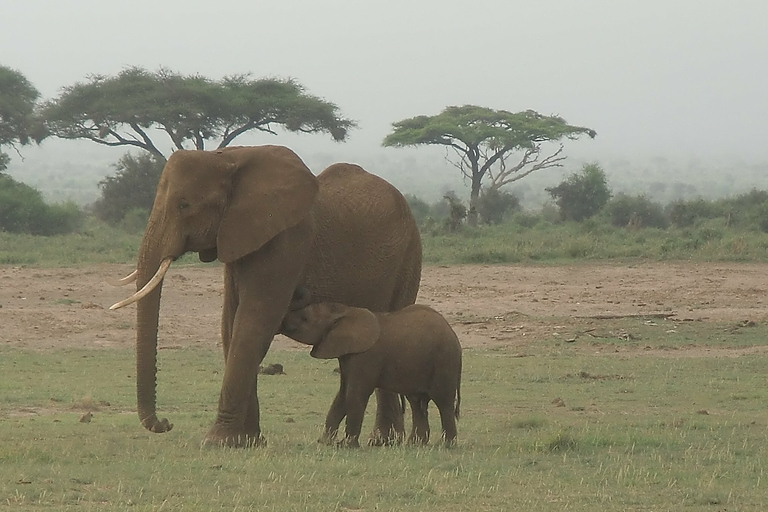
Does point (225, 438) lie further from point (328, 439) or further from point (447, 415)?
point (447, 415)

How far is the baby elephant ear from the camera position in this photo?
8344 millimetres

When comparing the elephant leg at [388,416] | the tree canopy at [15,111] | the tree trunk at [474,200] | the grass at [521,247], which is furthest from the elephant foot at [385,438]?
the tree canopy at [15,111]

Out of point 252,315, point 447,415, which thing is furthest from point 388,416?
point 252,315

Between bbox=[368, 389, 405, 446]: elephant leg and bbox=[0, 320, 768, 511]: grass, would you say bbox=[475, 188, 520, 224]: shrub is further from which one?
bbox=[368, 389, 405, 446]: elephant leg

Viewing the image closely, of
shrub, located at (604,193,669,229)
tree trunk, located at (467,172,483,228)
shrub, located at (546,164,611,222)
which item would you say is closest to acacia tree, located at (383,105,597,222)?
tree trunk, located at (467,172,483,228)

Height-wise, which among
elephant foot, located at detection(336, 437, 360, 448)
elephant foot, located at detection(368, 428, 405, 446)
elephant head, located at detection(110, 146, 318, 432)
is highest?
elephant head, located at detection(110, 146, 318, 432)

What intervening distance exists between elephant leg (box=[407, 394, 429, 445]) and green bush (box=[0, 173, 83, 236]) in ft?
71.1

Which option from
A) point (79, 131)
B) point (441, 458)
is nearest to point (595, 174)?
point (79, 131)

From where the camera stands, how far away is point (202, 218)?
8219 mm

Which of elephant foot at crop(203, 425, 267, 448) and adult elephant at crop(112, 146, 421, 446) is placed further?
elephant foot at crop(203, 425, 267, 448)

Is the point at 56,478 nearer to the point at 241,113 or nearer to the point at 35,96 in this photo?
the point at 241,113

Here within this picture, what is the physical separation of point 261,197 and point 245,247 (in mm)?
371

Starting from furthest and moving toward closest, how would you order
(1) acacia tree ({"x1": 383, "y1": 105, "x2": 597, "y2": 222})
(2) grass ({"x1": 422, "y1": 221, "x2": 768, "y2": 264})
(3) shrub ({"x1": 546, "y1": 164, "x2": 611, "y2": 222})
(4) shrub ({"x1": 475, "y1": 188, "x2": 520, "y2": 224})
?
1. (1) acacia tree ({"x1": 383, "y1": 105, "x2": 597, "y2": 222})
2. (4) shrub ({"x1": 475, "y1": 188, "x2": 520, "y2": 224})
3. (3) shrub ({"x1": 546, "y1": 164, "x2": 611, "y2": 222})
4. (2) grass ({"x1": 422, "y1": 221, "x2": 768, "y2": 264})

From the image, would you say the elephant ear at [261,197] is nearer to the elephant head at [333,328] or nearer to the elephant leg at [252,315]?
the elephant leg at [252,315]
